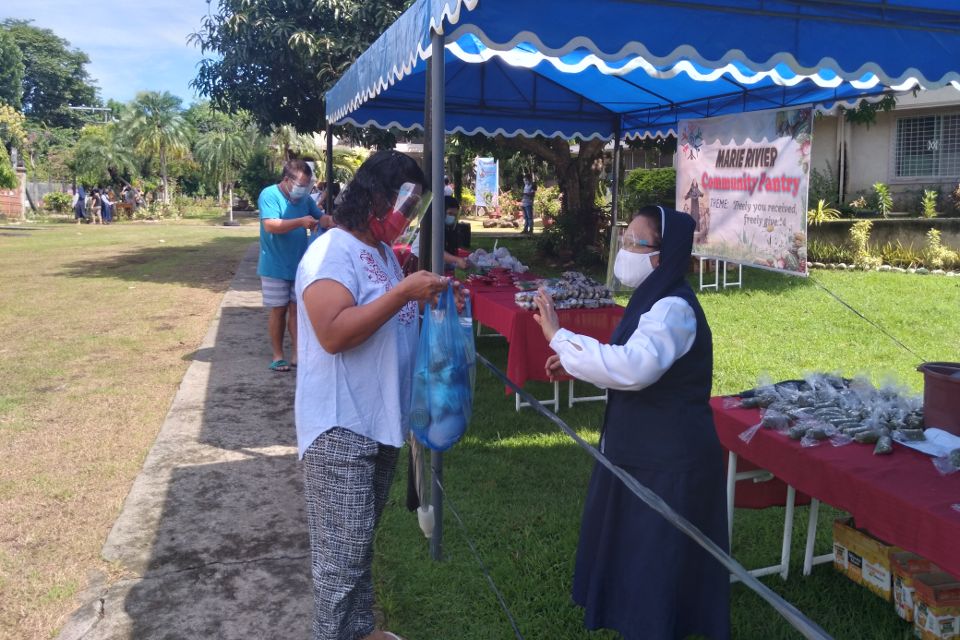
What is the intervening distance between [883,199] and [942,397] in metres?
15.3

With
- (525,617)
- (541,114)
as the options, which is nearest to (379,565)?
(525,617)

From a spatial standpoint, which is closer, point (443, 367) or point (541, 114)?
point (443, 367)

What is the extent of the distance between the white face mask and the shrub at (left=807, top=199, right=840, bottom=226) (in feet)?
46.1

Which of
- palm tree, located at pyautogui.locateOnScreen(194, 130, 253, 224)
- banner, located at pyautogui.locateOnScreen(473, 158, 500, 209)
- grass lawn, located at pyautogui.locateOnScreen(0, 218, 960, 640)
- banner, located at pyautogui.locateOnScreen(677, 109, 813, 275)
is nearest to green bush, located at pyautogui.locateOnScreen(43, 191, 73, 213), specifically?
palm tree, located at pyautogui.locateOnScreen(194, 130, 253, 224)

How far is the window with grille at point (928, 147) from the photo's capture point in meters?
16.2

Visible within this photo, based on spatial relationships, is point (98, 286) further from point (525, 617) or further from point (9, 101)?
point (9, 101)

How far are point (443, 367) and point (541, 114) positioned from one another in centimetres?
609

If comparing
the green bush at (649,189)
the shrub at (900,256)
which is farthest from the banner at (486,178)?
the shrub at (900,256)

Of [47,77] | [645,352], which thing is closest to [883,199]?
[645,352]

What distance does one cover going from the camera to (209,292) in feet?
41.6

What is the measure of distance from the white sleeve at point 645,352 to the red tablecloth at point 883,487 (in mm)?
803

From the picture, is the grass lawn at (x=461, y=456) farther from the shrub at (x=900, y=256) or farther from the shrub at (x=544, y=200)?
the shrub at (x=544, y=200)

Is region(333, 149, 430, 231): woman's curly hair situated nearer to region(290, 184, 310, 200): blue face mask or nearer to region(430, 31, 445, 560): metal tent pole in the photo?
region(430, 31, 445, 560): metal tent pole

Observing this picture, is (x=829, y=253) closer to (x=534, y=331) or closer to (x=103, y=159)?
(x=534, y=331)
